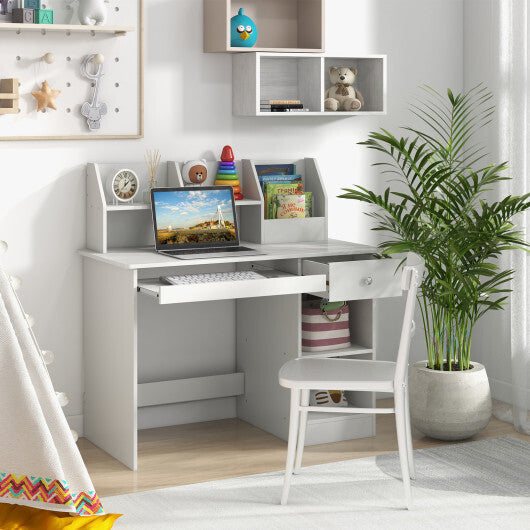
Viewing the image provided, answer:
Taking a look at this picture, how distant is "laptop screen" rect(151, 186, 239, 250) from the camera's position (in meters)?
3.58

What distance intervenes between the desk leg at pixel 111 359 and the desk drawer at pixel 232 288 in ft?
0.36

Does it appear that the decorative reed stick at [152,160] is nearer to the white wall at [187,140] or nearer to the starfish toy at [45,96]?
the white wall at [187,140]

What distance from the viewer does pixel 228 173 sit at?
3.77 meters

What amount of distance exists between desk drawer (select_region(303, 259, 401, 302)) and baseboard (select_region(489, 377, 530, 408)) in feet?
3.03

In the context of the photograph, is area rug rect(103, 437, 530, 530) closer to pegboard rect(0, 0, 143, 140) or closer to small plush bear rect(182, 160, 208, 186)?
small plush bear rect(182, 160, 208, 186)

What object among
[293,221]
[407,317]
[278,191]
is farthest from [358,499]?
[278,191]

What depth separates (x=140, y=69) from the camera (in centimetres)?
367

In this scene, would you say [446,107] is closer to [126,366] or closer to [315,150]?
[315,150]

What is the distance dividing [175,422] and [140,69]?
1363 millimetres

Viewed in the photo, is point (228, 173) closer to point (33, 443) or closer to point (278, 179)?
point (278, 179)

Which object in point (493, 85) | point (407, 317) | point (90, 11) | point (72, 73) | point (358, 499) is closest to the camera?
point (407, 317)

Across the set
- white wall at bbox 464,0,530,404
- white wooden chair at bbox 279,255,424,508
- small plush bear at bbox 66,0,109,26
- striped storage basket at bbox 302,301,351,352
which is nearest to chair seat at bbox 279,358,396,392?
white wooden chair at bbox 279,255,424,508

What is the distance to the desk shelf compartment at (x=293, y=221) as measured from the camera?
380 centimetres

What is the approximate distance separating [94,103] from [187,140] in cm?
39
